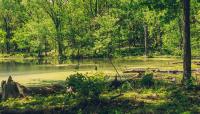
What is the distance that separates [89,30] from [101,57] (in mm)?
9203

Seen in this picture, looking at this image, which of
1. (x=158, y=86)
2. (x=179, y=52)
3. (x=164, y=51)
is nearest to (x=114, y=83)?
(x=158, y=86)

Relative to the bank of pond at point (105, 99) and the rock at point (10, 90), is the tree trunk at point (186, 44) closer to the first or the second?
the bank of pond at point (105, 99)

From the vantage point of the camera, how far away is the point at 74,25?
3647 inches

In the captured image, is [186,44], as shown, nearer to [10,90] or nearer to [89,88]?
[89,88]

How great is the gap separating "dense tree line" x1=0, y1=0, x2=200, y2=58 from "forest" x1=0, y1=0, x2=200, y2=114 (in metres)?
0.19

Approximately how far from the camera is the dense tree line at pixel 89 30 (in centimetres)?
7619

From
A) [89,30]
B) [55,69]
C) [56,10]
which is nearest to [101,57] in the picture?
[89,30]

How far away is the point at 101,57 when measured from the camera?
8294cm

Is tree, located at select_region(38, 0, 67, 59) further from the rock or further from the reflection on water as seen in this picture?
the rock

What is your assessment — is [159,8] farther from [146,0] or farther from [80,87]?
[80,87]

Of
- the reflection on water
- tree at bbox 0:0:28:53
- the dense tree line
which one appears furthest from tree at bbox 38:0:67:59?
the reflection on water

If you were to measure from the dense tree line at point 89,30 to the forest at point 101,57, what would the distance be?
188 millimetres

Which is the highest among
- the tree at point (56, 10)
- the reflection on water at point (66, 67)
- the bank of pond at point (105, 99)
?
the tree at point (56, 10)

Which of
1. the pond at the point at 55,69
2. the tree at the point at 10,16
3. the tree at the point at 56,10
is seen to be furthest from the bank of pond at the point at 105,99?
the tree at the point at 10,16
